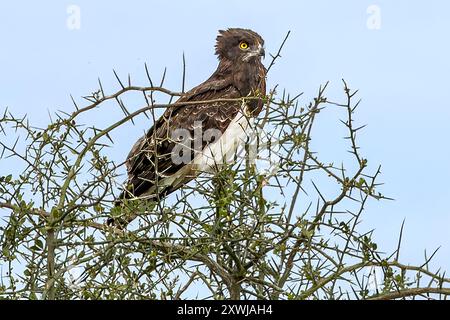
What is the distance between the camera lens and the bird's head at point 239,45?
9711 millimetres

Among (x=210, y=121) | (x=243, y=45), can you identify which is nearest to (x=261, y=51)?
(x=243, y=45)

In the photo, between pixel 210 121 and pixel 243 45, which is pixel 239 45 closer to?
pixel 243 45

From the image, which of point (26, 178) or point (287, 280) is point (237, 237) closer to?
point (287, 280)

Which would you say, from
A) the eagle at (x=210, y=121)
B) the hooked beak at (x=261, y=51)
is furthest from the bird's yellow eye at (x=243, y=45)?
the hooked beak at (x=261, y=51)

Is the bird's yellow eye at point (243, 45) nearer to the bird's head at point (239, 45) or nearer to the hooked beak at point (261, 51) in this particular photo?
the bird's head at point (239, 45)

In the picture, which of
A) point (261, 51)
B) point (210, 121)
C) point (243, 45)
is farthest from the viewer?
point (243, 45)

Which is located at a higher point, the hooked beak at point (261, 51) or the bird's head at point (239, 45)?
the bird's head at point (239, 45)

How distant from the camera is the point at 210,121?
9.20 meters

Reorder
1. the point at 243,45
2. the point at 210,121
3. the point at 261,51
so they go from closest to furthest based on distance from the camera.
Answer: the point at 210,121 → the point at 261,51 → the point at 243,45

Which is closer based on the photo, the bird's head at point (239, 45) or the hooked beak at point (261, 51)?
the hooked beak at point (261, 51)

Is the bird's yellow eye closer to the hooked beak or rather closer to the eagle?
the eagle

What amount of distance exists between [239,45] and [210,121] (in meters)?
1.16

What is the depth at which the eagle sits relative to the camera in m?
8.47
